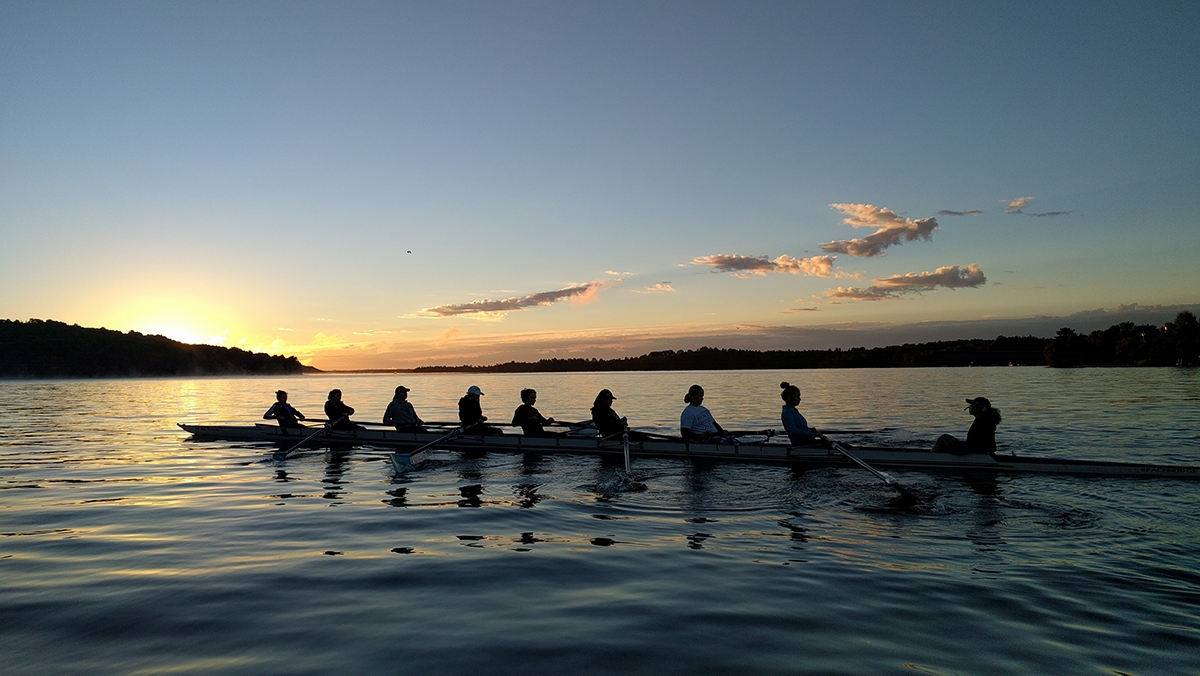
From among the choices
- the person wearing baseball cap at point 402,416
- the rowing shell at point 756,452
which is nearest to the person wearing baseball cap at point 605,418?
the rowing shell at point 756,452

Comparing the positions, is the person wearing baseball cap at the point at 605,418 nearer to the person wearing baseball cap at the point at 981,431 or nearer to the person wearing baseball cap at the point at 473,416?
the person wearing baseball cap at the point at 473,416

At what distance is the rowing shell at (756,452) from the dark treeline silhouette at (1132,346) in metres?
162

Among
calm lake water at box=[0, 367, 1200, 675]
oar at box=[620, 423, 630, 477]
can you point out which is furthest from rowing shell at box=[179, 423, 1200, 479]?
calm lake water at box=[0, 367, 1200, 675]

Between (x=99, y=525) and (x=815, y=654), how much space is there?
11.6 m

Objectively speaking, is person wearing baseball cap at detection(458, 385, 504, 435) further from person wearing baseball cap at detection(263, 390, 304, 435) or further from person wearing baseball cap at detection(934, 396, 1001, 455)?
person wearing baseball cap at detection(934, 396, 1001, 455)

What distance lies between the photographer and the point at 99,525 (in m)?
10.6

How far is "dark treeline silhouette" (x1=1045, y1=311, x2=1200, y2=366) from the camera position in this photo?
136 meters

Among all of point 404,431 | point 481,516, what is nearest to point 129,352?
point 404,431

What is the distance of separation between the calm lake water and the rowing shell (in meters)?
0.62

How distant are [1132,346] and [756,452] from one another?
168715 millimetres

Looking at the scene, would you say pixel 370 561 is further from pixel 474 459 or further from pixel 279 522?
pixel 474 459

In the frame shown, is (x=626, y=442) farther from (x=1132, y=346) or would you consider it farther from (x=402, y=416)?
(x=1132, y=346)

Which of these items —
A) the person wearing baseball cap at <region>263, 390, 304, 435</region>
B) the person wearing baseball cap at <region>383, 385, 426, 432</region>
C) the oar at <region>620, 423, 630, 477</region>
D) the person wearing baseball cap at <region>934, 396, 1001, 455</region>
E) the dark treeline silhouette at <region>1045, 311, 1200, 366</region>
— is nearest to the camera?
the person wearing baseball cap at <region>934, 396, 1001, 455</region>

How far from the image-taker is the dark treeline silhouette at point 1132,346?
447 feet
